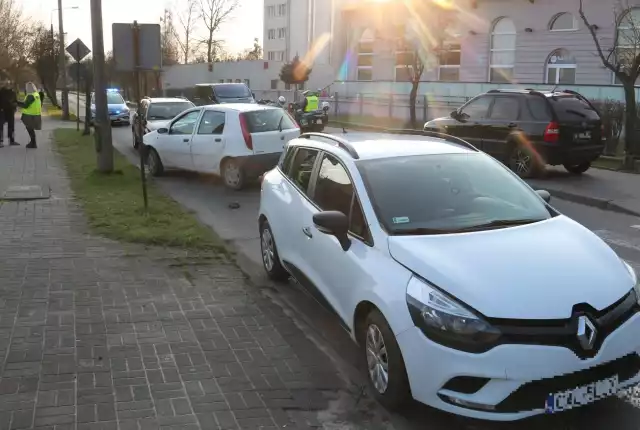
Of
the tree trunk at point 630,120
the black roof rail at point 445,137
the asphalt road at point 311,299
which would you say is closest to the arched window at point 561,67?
the tree trunk at point 630,120

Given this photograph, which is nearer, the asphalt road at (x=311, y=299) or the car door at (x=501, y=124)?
the asphalt road at (x=311, y=299)

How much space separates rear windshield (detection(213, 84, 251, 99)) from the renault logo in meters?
23.8

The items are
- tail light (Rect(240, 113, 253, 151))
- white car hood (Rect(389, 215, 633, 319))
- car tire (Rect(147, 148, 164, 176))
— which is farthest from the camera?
car tire (Rect(147, 148, 164, 176))

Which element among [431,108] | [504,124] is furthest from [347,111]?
[504,124]

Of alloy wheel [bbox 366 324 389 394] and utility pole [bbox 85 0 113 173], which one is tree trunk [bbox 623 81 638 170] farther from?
alloy wheel [bbox 366 324 389 394]

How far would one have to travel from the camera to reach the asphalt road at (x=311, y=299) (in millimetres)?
4000

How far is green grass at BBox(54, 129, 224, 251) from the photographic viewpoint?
27.4 feet

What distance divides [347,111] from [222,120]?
2594 cm

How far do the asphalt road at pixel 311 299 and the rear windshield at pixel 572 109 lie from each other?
250cm

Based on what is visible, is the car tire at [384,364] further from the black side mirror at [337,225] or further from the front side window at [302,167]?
the front side window at [302,167]

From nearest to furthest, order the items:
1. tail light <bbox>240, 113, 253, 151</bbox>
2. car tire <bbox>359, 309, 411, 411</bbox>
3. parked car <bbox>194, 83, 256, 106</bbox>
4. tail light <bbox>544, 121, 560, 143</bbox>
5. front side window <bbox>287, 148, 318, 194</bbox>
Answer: car tire <bbox>359, 309, 411, 411</bbox> → front side window <bbox>287, 148, 318, 194</bbox> → tail light <bbox>240, 113, 253, 151</bbox> → tail light <bbox>544, 121, 560, 143</bbox> → parked car <bbox>194, 83, 256, 106</bbox>

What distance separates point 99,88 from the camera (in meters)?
13.1

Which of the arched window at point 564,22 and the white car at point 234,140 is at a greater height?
the arched window at point 564,22

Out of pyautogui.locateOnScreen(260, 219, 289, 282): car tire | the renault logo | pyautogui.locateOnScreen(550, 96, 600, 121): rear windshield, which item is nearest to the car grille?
the renault logo
